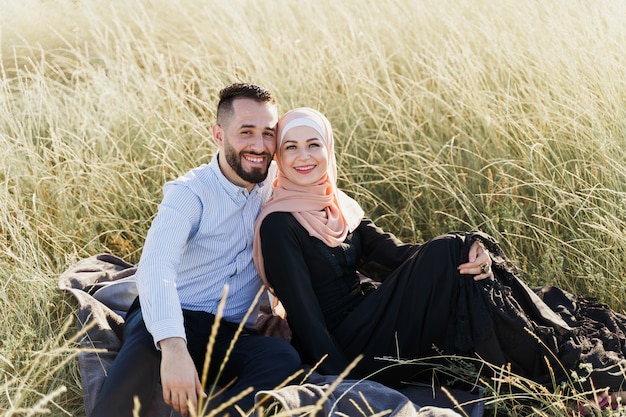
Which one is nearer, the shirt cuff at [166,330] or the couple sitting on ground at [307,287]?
the shirt cuff at [166,330]

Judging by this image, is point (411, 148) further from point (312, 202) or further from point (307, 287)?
point (307, 287)

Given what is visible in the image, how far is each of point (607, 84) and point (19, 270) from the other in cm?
342

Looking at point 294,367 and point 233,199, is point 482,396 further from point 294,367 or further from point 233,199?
point 233,199

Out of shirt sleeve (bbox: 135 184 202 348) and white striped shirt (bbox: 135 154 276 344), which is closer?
shirt sleeve (bbox: 135 184 202 348)

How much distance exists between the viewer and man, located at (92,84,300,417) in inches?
115

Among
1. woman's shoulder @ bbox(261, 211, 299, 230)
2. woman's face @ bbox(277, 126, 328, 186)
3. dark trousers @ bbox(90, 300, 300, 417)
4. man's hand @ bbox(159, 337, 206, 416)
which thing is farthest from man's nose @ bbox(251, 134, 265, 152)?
man's hand @ bbox(159, 337, 206, 416)

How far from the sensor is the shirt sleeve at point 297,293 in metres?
3.30

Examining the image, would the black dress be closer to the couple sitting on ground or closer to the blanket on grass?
the couple sitting on ground

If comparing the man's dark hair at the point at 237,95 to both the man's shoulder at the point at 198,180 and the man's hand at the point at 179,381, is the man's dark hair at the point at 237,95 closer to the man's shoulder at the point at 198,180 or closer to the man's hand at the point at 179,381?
the man's shoulder at the point at 198,180

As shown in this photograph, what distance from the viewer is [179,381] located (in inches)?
110

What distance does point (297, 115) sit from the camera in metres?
3.55

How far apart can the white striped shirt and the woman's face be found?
0.19 m

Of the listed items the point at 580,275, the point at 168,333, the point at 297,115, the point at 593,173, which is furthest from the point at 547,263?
the point at 168,333

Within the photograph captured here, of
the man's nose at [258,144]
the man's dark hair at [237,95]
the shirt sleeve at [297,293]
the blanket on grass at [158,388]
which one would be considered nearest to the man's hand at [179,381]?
the blanket on grass at [158,388]
